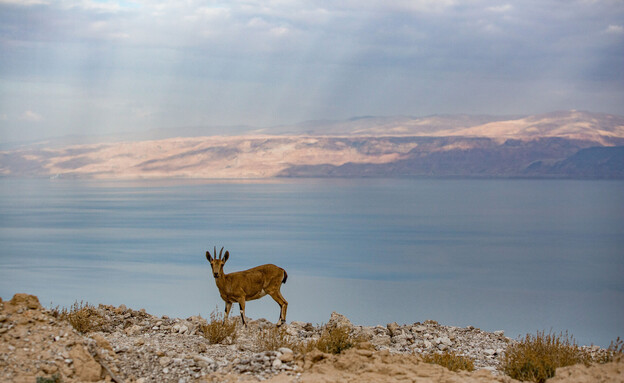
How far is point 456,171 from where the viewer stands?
185000mm

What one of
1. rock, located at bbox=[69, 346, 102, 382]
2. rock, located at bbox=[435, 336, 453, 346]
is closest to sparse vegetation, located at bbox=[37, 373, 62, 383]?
rock, located at bbox=[69, 346, 102, 382]

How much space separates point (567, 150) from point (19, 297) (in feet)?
626

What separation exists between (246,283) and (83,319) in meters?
2.82

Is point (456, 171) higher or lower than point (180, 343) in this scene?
higher

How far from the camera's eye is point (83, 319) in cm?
1270

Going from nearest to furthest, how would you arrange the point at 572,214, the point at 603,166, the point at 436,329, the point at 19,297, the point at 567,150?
1. the point at 19,297
2. the point at 436,329
3. the point at 572,214
4. the point at 603,166
5. the point at 567,150

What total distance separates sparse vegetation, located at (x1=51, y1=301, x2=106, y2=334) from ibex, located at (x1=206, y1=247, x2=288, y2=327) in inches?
89.1

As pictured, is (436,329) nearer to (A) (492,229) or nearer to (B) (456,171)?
(A) (492,229)

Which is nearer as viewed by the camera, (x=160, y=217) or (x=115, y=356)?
(x=115, y=356)

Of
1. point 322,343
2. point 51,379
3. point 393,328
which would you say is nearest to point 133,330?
point 322,343

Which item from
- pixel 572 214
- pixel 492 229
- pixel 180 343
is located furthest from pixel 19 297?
pixel 572 214

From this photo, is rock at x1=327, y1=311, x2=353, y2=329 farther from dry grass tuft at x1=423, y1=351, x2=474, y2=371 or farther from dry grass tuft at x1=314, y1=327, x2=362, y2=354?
dry grass tuft at x1=423, y1=351, x2=474, y2=371

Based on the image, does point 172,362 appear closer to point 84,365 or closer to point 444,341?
point 84,365

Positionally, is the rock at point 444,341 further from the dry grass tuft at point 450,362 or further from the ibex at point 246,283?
the ibex at point 246,283
